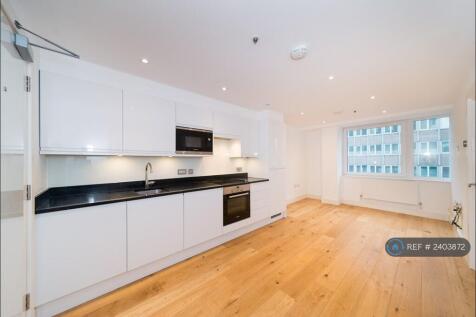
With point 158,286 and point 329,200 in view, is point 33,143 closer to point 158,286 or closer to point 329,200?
point 158,286

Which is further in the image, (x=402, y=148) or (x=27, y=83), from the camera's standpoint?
(x=402, y=148)

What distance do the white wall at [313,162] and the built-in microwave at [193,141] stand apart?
3924mm

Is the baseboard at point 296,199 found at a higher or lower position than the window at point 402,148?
lower

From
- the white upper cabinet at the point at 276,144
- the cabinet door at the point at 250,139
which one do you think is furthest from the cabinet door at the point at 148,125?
the white upper cabinet at the point at 276,144

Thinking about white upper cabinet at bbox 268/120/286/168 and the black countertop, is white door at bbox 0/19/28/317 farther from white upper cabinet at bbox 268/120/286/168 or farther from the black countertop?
white upper cabinet at bbox 268/120/286/168

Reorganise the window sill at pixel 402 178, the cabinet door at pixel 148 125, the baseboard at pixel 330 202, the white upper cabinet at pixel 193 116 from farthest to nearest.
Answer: the baseboard at pixel 330 202 < the window sill at pixel 402 178 < the white upper cabinet at pixel 193 116 < the cabinet door at pixel 148 125

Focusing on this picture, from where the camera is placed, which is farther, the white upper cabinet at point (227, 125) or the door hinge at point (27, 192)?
the white upper cabinet at point (227, 125)

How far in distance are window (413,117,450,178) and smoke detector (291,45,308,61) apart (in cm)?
403

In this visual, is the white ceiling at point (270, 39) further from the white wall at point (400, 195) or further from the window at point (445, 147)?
the white wall at point (400, 195)

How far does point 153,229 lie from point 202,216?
634 millimetres

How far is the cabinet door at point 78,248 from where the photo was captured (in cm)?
137

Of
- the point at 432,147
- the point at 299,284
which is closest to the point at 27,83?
the point at 299,284

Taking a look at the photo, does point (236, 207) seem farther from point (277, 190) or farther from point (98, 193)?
point (98, 193)

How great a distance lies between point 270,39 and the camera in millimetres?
1494
